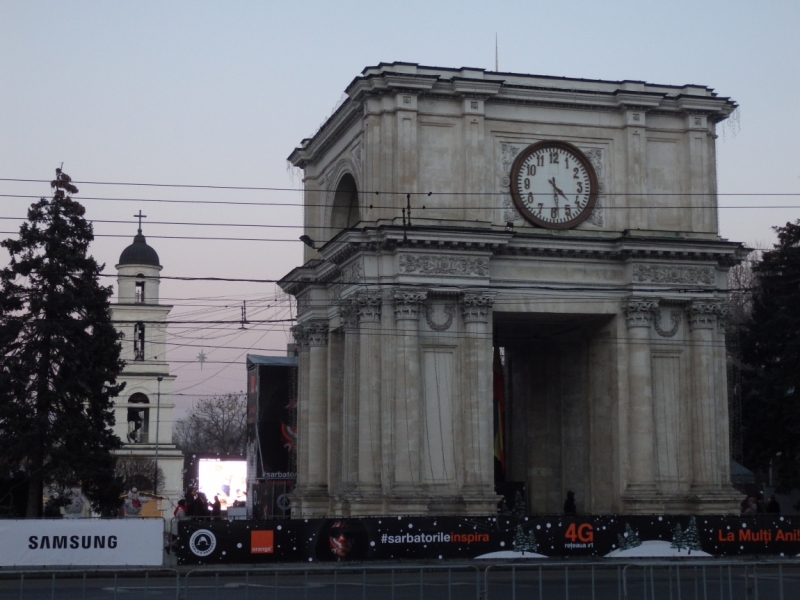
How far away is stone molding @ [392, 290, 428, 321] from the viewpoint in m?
42.2

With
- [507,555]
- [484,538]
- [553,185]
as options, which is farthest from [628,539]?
[553,185]

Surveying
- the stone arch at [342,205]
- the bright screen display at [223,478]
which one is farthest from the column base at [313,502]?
the bright screen display at [223,478]

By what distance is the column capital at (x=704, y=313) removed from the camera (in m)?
45.1

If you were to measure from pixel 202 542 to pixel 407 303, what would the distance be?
1176cm

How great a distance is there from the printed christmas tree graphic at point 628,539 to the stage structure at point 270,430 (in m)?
26.8

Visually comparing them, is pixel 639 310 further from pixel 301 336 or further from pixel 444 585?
pixel 444 585

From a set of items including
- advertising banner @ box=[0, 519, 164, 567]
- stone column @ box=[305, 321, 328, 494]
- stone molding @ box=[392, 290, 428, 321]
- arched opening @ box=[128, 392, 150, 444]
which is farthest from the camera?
arched opening @ box=[128, 392, 150, 444]

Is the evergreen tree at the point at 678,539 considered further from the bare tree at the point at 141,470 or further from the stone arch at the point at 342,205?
the bare tree at the point at 141,470

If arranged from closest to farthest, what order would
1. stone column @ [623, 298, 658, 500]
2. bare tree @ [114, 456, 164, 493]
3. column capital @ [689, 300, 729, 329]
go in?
stone column @ [623, 298, 658, 500] < column capital @ [689, 300, 729, 329] < bare tree @ [114, 456, 164, 493]

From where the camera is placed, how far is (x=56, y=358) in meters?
45.0

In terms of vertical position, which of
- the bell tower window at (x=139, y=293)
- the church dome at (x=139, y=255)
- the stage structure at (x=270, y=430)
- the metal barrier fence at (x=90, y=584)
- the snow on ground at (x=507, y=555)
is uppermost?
the church dome at (x=139, y=255)

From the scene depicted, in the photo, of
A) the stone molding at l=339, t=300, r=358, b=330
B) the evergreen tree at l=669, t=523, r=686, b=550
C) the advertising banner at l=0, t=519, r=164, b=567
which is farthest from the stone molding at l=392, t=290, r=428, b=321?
the advertising banner at l=0, t=519, r=164, b=567

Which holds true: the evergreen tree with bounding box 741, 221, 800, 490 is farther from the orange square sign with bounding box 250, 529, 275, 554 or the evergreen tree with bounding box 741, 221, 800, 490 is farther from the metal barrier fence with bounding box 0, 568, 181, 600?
the metal barrier fence with bounding box 0, 568, 181, 600

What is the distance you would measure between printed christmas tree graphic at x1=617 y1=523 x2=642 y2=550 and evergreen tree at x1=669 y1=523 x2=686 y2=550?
40.1 inches
